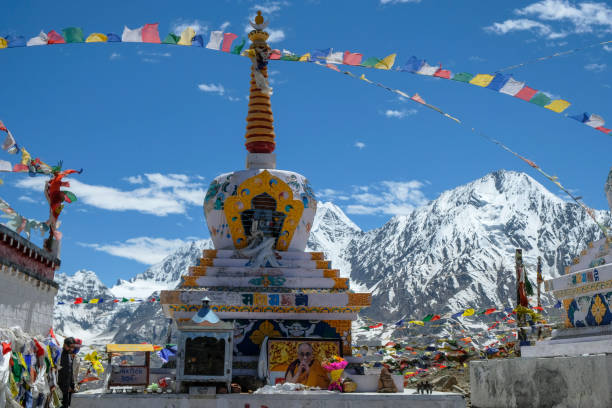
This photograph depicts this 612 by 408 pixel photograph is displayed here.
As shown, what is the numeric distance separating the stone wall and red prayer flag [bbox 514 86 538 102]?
10999 mm

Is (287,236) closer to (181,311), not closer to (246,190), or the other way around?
(246,190)

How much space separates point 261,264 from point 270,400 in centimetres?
645

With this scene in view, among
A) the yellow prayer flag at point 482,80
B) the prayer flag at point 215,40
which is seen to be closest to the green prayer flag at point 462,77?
the yellow prayer flag at point 482,80

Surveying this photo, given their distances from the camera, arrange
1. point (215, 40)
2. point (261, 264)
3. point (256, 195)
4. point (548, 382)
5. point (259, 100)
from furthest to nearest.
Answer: point (259, 100) < point (256, 195) < point (261, 264) < point (215, 40) < point (548, 382)

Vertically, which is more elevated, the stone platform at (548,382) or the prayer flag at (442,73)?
the prayer flag at (442,73)

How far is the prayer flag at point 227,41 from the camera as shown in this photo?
17.3 meters

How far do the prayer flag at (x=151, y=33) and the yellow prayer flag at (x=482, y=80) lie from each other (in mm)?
7696

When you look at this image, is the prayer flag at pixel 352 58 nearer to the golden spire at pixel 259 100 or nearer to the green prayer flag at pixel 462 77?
the green prayer flag at pixel 462 77

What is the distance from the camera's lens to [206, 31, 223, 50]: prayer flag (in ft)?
56.6

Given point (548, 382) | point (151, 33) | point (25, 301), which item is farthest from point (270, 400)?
point (151, 33)

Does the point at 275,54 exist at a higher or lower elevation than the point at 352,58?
higher

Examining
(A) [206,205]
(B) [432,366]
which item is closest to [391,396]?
(A) [206,205]

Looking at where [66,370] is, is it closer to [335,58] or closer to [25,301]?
[25,301]

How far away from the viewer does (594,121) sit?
12.1m
